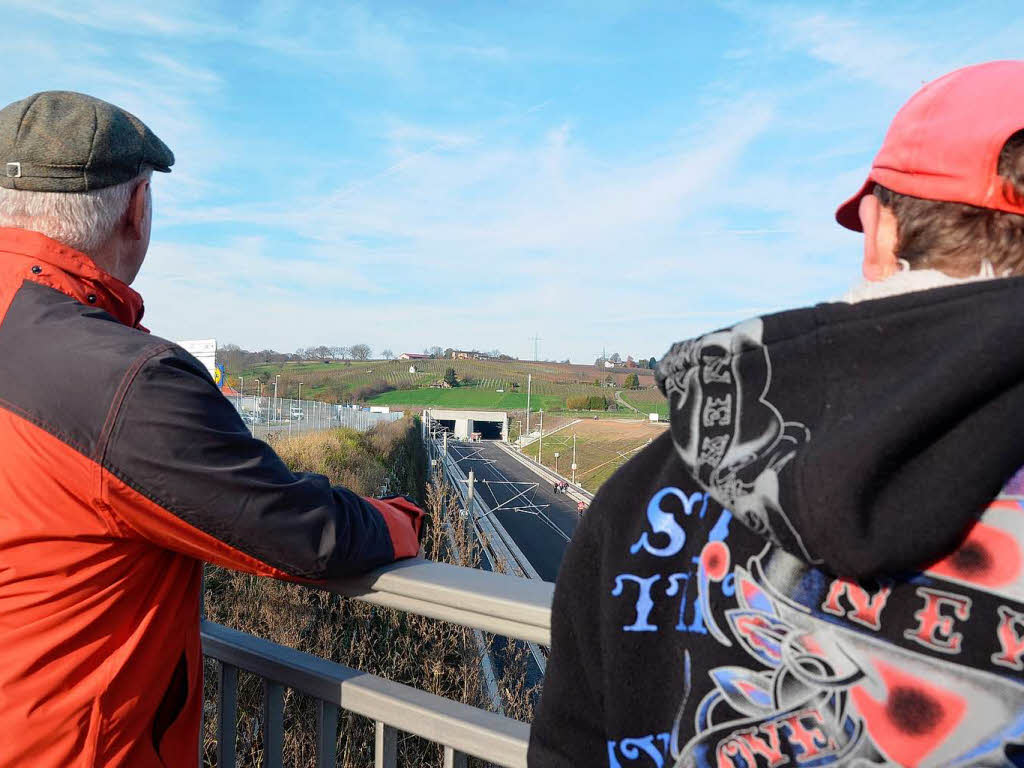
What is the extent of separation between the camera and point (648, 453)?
1065 mm

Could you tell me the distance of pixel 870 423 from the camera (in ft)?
2.49

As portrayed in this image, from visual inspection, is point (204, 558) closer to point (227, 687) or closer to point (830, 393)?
point (227, 687)

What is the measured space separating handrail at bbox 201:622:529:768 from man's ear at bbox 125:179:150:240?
0.97 meters

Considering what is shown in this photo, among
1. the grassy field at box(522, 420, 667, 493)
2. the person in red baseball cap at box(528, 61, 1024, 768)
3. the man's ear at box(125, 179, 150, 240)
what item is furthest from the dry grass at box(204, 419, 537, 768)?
the grassy field at box(522, 420, 667, 493)

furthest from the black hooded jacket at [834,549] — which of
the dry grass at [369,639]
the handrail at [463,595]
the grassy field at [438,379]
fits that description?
the grassy field at [438,379]

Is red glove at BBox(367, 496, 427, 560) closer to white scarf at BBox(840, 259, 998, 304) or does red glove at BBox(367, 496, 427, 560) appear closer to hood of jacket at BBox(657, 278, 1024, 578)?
hood of jacket at BBox(657, 278, 1024, 578)

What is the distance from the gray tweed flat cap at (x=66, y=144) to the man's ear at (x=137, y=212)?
38mm

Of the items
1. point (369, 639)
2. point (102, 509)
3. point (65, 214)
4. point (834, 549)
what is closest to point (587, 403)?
point (369, 639)

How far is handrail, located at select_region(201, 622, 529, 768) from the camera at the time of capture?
1.52 meters

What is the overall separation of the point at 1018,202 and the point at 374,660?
25.8 ft

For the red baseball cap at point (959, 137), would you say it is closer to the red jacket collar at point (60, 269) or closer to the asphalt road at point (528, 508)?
the red jacket collar at point (60, 269)

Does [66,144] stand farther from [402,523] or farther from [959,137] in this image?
[959,137]

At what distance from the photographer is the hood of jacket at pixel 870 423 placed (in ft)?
2.46

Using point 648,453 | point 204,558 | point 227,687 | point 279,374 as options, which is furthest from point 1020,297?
point 279,374
